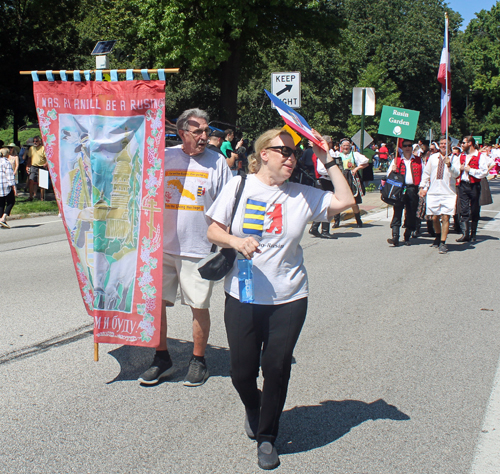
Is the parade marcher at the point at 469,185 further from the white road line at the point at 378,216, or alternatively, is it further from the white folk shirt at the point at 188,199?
the white folk shirt at the point at 188,199

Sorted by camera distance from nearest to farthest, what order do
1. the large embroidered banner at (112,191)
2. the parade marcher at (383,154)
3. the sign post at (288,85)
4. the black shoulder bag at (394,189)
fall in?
the large embroidered banner at (112,191)
the black shoulder bag at (394,189)
the sign post at (288,85)
the parade marcher at (383,154)

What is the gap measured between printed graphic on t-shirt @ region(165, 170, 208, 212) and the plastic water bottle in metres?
1.06

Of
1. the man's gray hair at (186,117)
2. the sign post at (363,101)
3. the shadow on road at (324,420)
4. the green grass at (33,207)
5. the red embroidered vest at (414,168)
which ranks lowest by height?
the green grass at (33,207)

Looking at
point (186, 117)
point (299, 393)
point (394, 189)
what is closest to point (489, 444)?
point (299, 393)

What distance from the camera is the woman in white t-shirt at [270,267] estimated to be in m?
3.20

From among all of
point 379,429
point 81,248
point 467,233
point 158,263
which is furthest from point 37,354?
point 467,233

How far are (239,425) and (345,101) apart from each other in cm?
4353

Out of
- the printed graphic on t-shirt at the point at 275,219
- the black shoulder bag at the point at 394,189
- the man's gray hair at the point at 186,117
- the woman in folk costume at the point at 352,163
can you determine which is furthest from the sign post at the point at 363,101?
the printed graphic on t-shirt at the point at 275,219

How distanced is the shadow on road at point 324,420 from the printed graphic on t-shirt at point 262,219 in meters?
1.22

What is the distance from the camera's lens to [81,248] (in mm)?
4223

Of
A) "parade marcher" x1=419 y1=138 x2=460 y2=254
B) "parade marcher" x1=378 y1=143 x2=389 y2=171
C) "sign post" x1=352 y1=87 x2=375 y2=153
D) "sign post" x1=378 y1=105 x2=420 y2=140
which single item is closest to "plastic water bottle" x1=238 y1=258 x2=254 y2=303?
"parade marcher" x1=419 y1=138 x2=460 y2=254

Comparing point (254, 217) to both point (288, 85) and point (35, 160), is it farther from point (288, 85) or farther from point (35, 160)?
point (35, 160)

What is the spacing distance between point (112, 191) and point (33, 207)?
12.6 m

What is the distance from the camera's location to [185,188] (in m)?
4.18
